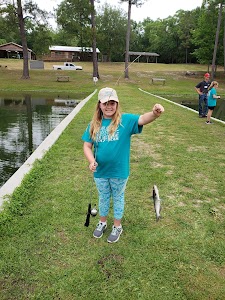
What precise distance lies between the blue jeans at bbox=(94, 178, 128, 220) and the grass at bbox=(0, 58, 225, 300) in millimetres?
319

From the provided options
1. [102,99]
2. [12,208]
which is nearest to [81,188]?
[12,208]

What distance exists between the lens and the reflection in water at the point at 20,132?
238 inches

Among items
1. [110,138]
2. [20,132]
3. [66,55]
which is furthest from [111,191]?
[66,55]

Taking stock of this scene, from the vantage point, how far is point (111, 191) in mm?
3131

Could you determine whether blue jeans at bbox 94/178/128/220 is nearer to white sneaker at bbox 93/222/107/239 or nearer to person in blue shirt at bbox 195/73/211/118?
white sneaker at bbox 93/222/107/239

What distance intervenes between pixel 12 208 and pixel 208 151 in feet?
15.0

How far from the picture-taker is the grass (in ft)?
8.24

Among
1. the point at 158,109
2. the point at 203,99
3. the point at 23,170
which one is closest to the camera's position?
the point at 158,109

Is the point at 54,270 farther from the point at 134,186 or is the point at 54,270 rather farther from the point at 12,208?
the point at 134,186

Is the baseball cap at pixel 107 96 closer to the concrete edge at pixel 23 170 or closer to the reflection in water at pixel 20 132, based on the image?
the concrete edge at pixel 23 170

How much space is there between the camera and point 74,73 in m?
35.5

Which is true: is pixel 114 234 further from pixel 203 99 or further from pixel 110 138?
pixel 203 99

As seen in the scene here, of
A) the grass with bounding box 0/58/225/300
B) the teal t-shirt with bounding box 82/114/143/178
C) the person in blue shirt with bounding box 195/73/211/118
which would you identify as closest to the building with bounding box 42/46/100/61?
the person in blue shirt with bounding box 195/73/211/118

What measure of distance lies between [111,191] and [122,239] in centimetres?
55
